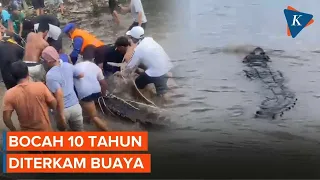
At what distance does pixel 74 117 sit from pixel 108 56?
59.8 inches

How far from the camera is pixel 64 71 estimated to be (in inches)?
202

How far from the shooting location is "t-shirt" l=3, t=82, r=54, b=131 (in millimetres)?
4493

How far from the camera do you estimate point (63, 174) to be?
4.77 metres

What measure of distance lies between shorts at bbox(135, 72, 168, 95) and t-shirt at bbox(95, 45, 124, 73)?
1.12 feet

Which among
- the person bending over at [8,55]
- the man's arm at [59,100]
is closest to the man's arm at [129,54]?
the person bending over at [8,55]

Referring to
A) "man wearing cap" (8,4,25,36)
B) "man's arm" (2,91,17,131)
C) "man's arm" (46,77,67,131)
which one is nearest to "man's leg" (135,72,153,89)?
"man's arm" (46,77,67,131)

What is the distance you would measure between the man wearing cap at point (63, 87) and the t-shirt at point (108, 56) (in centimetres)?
109

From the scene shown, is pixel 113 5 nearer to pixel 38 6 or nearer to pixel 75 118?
pixel 38 6

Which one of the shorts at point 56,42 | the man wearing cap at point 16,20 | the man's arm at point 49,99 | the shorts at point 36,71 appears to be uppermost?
the man wearing cap at point 16,20

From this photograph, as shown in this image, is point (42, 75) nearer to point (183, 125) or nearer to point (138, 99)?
point (138, 99)

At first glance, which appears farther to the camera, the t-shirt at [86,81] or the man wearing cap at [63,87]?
the t-shirt at [86,81]

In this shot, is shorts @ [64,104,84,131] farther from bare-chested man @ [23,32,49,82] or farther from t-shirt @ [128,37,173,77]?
t-shirt @ [128,37,173,77]

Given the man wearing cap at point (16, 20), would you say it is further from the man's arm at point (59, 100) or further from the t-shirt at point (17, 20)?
the man's arm at point (59, 100)

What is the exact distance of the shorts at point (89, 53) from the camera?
6332 mm
